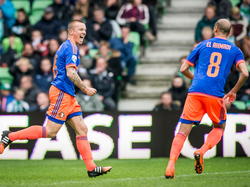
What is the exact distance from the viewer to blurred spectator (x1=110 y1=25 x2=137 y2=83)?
17719mm

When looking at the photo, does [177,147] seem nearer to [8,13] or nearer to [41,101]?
[41,101]

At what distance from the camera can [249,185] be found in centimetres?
956

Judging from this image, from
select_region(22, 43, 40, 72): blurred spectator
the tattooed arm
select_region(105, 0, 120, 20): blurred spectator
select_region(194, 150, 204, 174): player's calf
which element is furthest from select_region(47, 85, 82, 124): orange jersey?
select_region(105, 0, 120, 20): blurred spectator

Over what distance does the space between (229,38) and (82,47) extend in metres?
3.27

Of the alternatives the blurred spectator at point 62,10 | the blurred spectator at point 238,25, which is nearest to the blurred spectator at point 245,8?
the blurred spectator at point 238,25

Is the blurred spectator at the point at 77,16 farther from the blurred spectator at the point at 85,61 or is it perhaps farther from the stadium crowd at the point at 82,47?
the blurred spectator at the point at 85,61

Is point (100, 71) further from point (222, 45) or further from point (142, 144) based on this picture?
point (222, 45)

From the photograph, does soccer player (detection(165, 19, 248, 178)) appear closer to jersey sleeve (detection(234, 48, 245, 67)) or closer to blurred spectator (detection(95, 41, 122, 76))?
jersey sleeve (detection(234, 48, 245, 67))

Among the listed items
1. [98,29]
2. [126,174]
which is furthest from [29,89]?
[126,174]

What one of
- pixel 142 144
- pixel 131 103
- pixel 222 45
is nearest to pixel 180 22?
pixel 131 103

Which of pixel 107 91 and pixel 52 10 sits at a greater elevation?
pixel 52 10

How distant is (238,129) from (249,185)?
14.3 feet

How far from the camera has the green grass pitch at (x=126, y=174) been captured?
10.0 m

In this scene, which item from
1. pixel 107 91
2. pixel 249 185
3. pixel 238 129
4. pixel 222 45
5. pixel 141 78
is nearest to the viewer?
pixel 249 185
